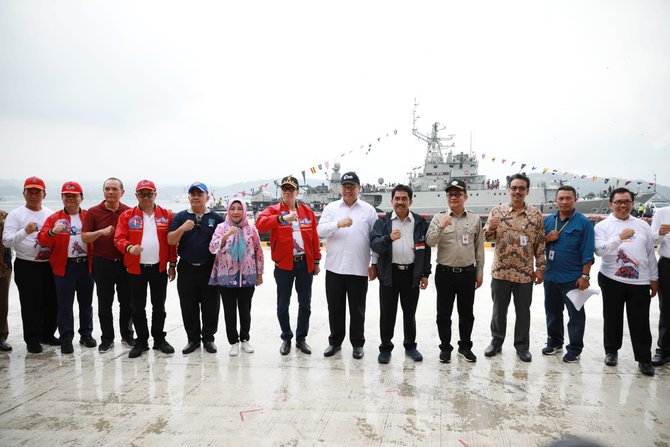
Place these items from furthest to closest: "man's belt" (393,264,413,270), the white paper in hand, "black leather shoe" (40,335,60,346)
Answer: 1. "black leather shoe" (40,335,60,346)
2. "man's belt" (393,264,413,270)
3. the white paper in hand

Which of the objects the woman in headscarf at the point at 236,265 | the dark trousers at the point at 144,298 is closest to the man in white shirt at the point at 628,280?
the woman in headscarf at the point at 236,265

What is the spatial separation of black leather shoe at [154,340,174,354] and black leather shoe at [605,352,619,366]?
3.87m

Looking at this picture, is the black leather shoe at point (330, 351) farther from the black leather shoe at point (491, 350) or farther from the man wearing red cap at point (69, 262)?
the man wearing red cap at point (69, 262)

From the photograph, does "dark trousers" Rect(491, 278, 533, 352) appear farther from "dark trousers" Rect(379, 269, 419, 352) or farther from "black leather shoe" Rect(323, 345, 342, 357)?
"black leather shoe" Rect(323, 345, 342, 357)

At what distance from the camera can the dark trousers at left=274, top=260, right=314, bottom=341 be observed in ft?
11.9

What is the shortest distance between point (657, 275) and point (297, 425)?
331cm

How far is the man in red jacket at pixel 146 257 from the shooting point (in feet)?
11.3

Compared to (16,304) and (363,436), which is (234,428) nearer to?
(363,436)

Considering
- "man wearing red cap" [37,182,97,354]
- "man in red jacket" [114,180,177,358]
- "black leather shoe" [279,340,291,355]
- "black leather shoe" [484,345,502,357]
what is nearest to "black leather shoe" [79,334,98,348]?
"man wearing red cap" [37,182,97,354]

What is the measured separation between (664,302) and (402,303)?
90.9 inches

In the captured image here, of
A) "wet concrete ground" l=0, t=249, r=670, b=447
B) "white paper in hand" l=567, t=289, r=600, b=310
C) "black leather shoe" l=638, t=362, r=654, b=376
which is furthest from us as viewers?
"white paper in hand" l=567, t=289, r=600, b=310

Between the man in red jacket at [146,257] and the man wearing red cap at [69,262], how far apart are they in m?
0.54

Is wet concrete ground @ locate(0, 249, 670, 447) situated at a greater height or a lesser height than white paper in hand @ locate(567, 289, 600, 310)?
lesser

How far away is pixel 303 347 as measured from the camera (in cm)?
359
